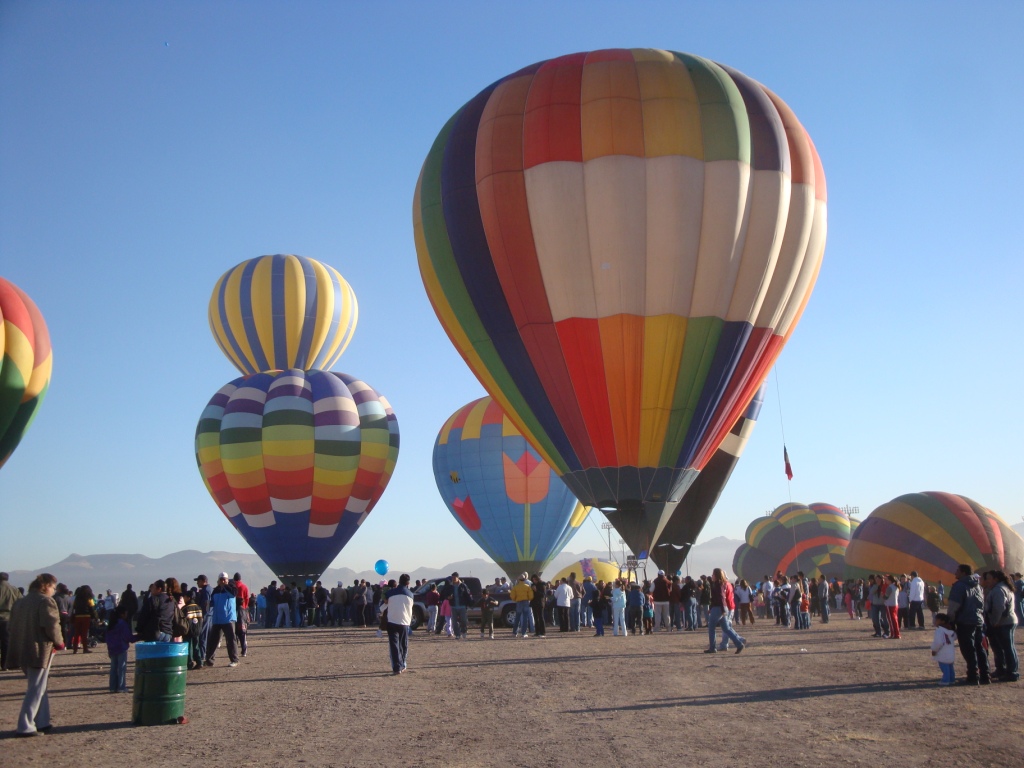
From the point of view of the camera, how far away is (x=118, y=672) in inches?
457

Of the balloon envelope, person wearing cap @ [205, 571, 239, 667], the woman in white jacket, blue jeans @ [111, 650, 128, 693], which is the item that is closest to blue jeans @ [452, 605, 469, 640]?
the woman in white jacket

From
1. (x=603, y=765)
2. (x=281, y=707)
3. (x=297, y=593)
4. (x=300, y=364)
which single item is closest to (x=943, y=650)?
(x=603, y=765)

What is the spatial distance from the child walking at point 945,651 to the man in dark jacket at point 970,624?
0.11m

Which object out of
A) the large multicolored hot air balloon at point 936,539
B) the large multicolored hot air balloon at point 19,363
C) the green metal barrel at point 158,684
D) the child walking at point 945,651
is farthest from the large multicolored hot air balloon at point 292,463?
the child walking at point 945,651

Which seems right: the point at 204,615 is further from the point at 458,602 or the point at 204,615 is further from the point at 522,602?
the point at 458,602

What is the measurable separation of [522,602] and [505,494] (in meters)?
15.7

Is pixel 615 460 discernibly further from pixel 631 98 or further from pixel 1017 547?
pixel 1017 547

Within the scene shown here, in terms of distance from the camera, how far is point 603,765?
6.73 meters

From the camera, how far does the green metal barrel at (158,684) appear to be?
871cm

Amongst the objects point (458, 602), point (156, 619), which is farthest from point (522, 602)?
point (156, 619)

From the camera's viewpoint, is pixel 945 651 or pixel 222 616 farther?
pixel 222 616

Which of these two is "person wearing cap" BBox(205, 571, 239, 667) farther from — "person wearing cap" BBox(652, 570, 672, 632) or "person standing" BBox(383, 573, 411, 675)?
"person wearing cap" BBox(652, 570, 672, 632)

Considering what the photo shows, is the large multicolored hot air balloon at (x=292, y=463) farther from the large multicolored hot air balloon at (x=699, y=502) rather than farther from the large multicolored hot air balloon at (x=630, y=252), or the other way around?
the large multicolored hot air balloon at (x=630, y=252)

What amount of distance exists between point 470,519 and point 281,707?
27.6 m
